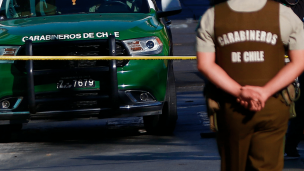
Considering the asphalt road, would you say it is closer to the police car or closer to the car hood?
the police car

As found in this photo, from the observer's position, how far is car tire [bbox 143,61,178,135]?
6395mm

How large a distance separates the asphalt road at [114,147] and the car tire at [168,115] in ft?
0.39

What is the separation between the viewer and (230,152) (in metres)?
3.10

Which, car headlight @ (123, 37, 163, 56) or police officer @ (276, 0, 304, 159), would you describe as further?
car headlight @ (123, 37, 163, 56)

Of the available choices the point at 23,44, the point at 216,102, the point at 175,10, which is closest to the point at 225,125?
the point at 216,102

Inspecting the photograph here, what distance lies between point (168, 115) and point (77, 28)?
1369mm

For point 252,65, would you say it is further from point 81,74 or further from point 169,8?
point 169,8

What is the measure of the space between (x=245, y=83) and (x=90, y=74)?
3221 millimetres

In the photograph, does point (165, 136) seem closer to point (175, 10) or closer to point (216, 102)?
point (175, 10)

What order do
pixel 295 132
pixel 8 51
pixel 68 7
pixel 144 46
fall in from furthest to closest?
pixel 68 7 → pixel 144 46 → pixel 8 51 → pixel 295 132

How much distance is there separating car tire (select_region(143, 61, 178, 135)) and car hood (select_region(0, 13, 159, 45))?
570 millimetres

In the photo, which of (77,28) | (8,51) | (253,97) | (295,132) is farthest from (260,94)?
(8,51)

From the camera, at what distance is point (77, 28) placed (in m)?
6.13

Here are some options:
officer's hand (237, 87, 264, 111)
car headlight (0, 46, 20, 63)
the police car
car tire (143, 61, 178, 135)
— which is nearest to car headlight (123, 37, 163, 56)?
the police car
